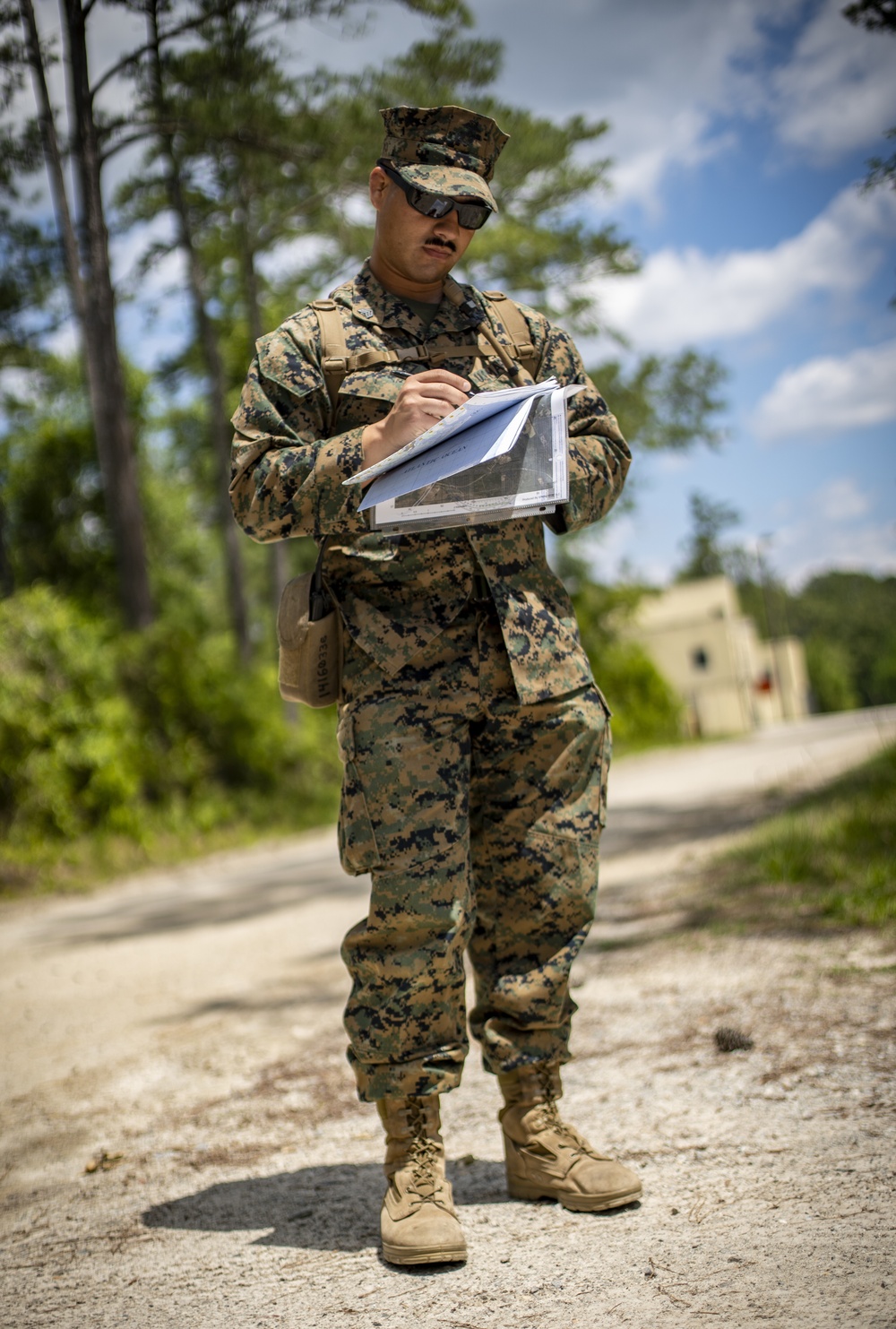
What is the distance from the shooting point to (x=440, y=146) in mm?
2486

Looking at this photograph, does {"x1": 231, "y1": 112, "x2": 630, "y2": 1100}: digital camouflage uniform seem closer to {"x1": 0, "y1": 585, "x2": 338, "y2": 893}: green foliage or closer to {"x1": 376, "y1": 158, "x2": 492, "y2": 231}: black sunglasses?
{"x1": 376, "y1": 158, "x2": 492, "y2": 231}: black sunglasses

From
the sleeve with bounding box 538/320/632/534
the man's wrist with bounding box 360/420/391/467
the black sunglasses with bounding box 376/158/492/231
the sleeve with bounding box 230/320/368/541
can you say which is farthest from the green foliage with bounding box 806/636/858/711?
the man's wrist with bounding box 360/420/391/467

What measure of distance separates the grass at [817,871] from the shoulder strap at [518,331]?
2620mm

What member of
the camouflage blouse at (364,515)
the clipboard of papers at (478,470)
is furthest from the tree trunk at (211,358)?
the clipboard of papers at (478,470)

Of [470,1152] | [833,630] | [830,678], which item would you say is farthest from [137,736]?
[833,630]

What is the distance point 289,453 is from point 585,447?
2.15 ft

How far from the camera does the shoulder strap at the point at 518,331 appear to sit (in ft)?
8.58

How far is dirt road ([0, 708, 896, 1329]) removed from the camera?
1.92 metres

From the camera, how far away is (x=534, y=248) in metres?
14.0

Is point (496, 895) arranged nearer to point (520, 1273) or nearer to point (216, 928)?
point (520, 1273)

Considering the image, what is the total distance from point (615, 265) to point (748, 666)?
113 feet

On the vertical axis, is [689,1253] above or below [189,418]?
below

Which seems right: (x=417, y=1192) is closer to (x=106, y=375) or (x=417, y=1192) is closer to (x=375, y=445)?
(x=375, y=445)

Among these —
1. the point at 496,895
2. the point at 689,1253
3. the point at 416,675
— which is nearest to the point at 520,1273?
the point at 689,1253
